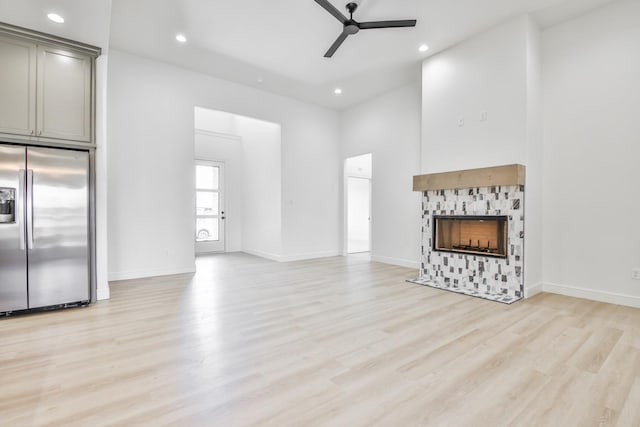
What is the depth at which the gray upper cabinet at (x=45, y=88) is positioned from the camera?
2971 millimetres

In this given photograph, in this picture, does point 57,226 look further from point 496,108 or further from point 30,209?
point 496,108

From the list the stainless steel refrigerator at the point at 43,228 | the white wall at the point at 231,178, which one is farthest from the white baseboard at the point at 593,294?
the white wall at the point at 231,178

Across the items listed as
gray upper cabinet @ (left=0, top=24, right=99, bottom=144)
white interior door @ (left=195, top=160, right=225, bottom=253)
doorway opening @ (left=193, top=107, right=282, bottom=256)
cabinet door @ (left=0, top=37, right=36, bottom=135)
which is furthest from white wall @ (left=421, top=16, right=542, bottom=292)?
white interior door @ (left=195, top=160, right=225, bottom=253)

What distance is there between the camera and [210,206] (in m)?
7.71

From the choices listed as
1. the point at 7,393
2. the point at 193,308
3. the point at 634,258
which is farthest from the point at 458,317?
the point at 7,393

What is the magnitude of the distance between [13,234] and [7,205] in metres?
0.28

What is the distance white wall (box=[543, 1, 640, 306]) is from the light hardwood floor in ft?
1.32

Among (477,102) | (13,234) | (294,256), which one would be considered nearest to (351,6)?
(477,102)

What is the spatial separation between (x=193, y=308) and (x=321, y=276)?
2.07 meters

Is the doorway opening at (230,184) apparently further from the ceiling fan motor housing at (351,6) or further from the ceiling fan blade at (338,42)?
the ceiling fan motor housing at (351,6)

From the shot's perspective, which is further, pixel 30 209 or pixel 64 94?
pixel 64 94

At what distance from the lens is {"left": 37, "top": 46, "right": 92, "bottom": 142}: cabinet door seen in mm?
3119

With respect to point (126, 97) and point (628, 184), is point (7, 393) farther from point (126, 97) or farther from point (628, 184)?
point (628, 184)

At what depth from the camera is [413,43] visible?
4.20m
